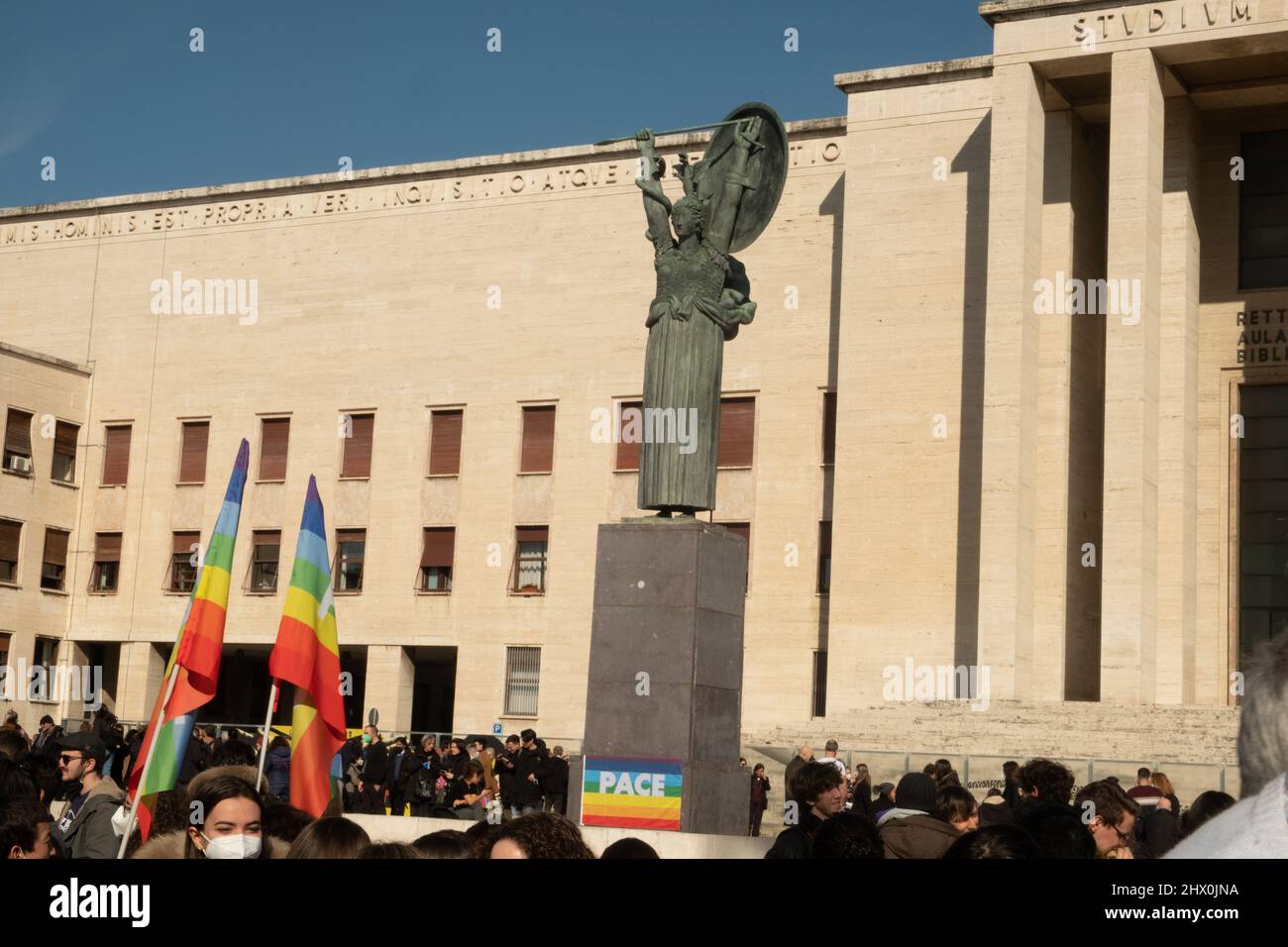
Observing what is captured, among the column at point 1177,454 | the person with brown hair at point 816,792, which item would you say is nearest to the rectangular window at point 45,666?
the column at point 1177,454

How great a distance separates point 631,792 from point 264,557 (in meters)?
27.1

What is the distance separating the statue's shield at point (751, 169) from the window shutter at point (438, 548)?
2340cm

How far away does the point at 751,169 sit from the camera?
653 inches

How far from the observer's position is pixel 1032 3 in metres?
31.8

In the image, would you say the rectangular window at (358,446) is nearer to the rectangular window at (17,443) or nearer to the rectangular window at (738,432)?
the rectangular window at (17,443)

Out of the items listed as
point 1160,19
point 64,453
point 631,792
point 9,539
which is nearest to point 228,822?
point 631,792

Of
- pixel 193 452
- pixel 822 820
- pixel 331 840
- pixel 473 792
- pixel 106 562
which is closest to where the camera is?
pixel 331 840

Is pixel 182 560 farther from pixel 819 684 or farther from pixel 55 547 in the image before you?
pixel 819 684

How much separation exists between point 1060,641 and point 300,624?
2253cm

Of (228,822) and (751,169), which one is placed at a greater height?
(751,169)

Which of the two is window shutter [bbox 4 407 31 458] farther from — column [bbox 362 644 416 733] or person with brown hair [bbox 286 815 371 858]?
person with brown hair [bbox 286 815 371 858]

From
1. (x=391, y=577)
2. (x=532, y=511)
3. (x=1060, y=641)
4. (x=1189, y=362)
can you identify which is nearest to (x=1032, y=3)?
(x=1189, y=362)

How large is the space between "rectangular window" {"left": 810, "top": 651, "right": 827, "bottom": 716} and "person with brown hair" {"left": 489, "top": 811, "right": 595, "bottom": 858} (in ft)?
99.1
